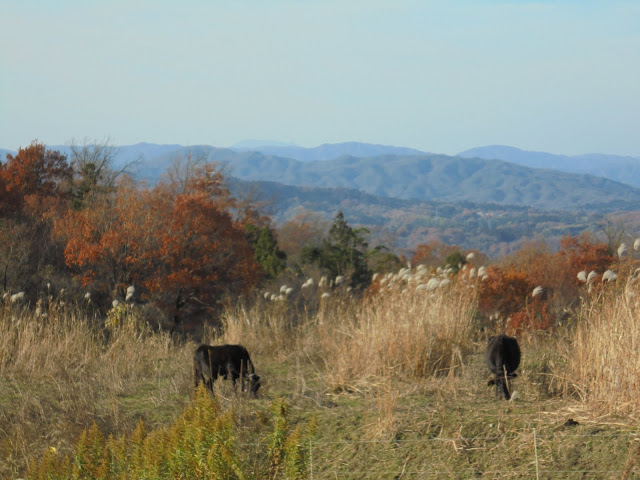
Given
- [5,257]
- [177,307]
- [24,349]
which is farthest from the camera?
[177,307]

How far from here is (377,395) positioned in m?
5.53

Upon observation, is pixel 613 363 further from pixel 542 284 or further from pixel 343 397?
pixel 542 284

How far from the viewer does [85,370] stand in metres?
7.67

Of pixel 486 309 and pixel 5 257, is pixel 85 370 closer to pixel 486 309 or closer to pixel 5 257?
pixel 5 257

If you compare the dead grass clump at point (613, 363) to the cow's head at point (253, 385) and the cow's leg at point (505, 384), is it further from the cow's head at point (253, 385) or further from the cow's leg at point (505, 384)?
Answer: the cow's head at point (253, 385)

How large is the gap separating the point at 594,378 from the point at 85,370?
16.1 ft

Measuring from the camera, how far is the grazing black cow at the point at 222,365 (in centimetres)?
646

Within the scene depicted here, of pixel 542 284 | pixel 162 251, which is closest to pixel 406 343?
pixel 162 251

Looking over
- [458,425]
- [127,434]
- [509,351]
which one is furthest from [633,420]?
[127,434]

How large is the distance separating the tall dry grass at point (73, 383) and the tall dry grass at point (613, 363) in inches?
121

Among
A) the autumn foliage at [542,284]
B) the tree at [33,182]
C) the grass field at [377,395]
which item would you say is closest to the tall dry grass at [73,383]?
the grass field at [377,395]

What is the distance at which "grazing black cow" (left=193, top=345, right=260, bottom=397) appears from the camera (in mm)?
6461

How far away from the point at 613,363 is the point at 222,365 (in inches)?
126

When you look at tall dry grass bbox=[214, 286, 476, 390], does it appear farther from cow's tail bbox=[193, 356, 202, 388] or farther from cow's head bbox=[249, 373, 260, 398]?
cow's tail bbox=[193, 356, 202, 388]
